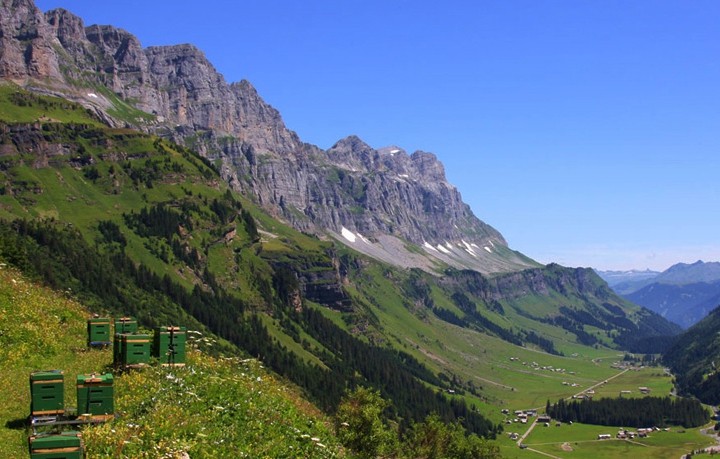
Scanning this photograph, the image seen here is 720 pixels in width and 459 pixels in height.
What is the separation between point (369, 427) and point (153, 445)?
39103 millimetres

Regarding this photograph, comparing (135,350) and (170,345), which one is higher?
(170,345)

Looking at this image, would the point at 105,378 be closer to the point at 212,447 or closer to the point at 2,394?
the point at 212,447

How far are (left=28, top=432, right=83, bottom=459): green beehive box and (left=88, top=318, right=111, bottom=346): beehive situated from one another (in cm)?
2472

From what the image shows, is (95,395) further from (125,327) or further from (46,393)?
(125,327)

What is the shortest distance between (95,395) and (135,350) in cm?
986

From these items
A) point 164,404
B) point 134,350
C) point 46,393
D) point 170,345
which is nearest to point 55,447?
point 46,393

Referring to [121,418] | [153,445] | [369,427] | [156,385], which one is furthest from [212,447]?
[369,427]

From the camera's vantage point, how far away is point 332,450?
37.7 metres

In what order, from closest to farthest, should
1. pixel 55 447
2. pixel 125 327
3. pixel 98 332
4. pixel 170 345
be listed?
1. pixel 55 447
2. pixel 170 345
3. pixel 98 332
4. pixel 125 327

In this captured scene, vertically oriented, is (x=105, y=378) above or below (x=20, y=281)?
below

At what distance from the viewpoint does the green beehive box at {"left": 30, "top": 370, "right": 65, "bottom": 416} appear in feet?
99.0

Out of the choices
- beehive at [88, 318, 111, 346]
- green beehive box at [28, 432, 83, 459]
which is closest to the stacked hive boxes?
beehive at [88, 318, 111, 346]

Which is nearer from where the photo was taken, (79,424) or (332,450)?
(79,424)

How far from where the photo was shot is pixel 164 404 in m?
34.3
